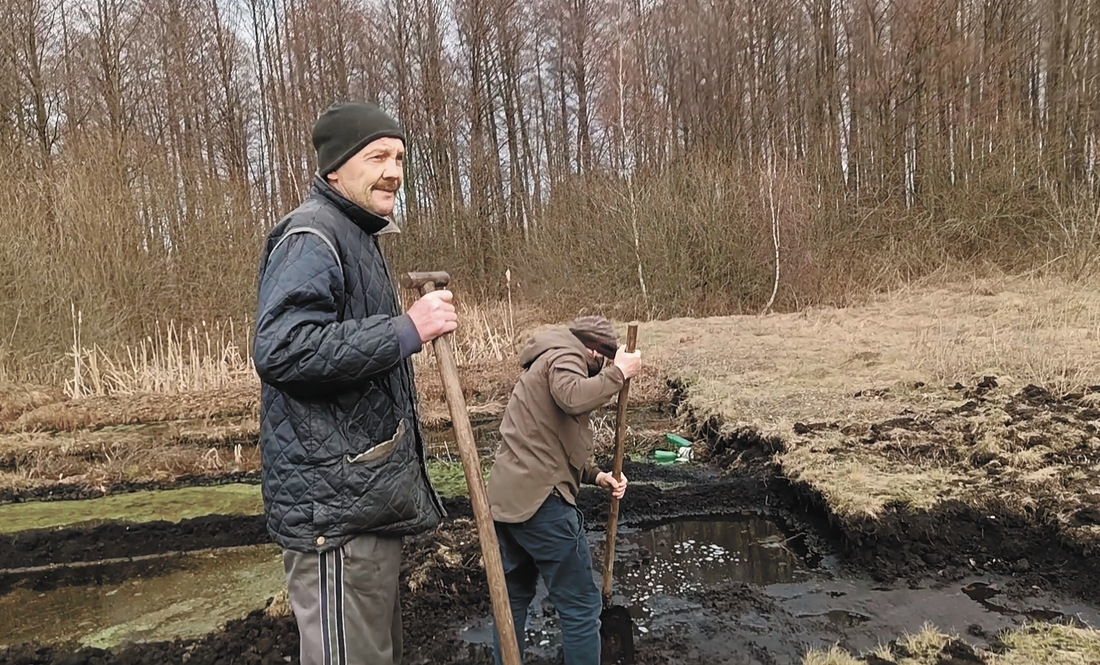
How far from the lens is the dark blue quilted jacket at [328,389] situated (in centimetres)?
183

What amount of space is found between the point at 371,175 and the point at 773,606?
325 centimetres

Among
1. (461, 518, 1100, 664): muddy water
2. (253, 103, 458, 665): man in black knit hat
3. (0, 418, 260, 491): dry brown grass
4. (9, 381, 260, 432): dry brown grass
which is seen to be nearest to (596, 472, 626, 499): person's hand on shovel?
(461, 518, 1100, 664): muddy water

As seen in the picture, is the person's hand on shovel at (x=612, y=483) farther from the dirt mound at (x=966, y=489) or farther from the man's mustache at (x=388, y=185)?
the dirt mound at (x=966, y=489)

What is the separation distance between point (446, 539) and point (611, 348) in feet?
7.67

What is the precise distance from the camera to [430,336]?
1.97 metres

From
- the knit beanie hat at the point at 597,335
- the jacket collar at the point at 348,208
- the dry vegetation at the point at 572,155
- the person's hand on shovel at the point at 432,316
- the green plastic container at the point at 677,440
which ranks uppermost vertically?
the dry vegetation at the point at 572,155

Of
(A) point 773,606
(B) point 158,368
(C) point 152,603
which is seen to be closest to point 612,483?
(A) point 773,606

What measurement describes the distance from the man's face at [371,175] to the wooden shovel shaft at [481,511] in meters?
0.45

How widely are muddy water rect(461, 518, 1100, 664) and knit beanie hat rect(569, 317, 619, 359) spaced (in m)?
1.61

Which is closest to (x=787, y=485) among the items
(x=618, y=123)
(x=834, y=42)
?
(x=618, y=123)

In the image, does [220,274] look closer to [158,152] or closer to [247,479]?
[158,152]

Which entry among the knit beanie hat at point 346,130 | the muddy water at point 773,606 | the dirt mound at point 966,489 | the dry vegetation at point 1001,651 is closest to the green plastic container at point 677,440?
the dirt mound at point 966,489

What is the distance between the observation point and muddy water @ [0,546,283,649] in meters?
4.31

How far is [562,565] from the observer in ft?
9.66
